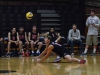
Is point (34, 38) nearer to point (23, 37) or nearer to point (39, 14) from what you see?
point (23, 37)

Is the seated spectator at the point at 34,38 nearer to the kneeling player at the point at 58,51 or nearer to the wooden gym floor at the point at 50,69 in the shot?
the kneeling player at the point at 58,51

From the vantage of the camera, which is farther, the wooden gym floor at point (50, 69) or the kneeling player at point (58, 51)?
the kneeling player at point (58, 51)

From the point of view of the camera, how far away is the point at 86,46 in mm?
18641

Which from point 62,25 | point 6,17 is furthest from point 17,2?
point 62,25

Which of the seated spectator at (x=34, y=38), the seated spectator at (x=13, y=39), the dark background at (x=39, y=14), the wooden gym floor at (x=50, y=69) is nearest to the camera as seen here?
the wooden gym floor at (x=50, y=69)

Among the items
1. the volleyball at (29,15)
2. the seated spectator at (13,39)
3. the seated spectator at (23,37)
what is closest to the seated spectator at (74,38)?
the seated spectator at (23,37)

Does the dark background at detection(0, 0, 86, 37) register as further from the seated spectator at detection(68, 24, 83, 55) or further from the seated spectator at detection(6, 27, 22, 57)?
the seated spectator at detection(68, 24, 83, 55)

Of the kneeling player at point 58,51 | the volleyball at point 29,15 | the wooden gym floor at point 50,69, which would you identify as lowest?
the wooden gym floor at point 50,69

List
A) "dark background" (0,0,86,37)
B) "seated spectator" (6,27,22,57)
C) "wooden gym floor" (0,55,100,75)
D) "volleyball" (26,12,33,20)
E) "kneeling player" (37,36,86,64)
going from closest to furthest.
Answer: "wooden gym floor" (0,55,100,75), "kneeling player" (37,36,86,64), "seated spectator" (6,27,22,57), "volleyball" (26,12,33,20), "dark background" (0,0,86,37)

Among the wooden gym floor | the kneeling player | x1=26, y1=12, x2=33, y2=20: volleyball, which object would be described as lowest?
the wooden gym floor

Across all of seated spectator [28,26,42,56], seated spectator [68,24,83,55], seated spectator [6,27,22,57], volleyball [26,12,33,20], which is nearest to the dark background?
volleyball [26,12,33,20]

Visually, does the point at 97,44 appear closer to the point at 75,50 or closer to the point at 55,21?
the point at 75,50

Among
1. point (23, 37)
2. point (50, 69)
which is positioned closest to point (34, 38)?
point (23, 37)

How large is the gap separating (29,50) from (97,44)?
3707 mm
